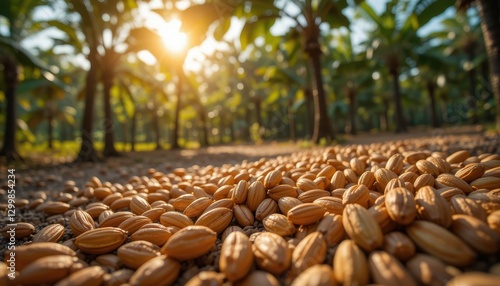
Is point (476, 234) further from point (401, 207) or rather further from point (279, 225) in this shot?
point (279, 225)

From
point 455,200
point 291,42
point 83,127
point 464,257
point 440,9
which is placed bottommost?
point 464,257

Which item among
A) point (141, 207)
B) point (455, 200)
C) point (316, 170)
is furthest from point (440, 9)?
point (141, 207)

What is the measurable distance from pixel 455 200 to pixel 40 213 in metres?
3.06

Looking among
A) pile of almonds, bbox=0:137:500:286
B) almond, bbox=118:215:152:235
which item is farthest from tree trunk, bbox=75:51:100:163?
almond, bbox=118:215:152:235

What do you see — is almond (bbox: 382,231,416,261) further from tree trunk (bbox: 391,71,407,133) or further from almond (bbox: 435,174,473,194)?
tree trunk (bbox: 391,71,407,133)

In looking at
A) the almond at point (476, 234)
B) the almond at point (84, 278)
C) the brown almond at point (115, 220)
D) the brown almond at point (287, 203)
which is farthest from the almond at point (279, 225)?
the brown almond at point (115, 220)

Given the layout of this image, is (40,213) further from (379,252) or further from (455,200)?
(455,200)

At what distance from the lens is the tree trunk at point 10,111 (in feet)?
24.6

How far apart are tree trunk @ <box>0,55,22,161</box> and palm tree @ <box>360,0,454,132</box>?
38.0 feet

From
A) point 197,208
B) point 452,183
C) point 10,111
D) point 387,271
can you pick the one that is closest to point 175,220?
point 197,208

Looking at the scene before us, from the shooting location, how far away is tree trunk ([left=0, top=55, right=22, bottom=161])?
7.49 meters

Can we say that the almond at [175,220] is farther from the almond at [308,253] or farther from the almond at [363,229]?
the almond at [363,229]

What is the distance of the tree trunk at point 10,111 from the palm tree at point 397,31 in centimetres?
1160

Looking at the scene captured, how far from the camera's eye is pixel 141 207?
6.34 feet
